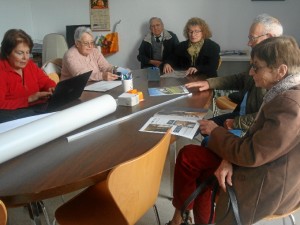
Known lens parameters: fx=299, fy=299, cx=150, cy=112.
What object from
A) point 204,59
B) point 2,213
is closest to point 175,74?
point 204,59

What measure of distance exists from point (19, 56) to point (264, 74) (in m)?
1.64

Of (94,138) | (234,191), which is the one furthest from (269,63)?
(94,138)

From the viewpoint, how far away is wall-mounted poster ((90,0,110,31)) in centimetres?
459

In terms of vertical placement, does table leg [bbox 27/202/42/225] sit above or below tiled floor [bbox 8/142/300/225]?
above

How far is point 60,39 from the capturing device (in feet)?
14.4

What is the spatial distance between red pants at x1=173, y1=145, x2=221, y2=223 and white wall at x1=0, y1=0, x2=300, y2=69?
3.02 m

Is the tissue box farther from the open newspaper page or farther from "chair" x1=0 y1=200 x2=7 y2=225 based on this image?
"chair" x1=0 y1=200 x2=7 y2=225

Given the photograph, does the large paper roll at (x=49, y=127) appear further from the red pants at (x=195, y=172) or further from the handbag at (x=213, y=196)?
the handbag at (x=213, y=196)

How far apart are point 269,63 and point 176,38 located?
3.08 m

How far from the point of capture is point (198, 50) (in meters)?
2.95

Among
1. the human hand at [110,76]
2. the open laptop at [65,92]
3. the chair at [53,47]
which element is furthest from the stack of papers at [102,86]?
the chair at [53,47]

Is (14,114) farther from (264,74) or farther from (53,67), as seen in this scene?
(264,74)

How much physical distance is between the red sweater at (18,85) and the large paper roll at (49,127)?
2.68ft

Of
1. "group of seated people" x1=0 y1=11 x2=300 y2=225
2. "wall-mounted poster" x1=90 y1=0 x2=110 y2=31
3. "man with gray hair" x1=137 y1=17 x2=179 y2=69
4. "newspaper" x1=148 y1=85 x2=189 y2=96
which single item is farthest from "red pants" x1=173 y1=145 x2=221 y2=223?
"wall-mounted poster" x1=90 y1=0 x2=110 y2=31
